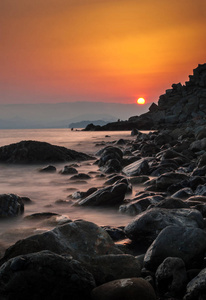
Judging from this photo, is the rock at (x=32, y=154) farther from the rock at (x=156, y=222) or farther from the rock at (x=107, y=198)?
the rock at (x=156, y=222)

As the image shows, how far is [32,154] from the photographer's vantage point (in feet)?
49.8

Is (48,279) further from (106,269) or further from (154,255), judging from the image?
(154,255)

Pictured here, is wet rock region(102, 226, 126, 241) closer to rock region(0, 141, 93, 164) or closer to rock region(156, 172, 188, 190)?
rock region(156, 172, 188, 190)

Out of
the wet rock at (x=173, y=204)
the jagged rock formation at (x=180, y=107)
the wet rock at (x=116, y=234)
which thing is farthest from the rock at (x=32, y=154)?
the jagged rock formation at (x=180, y=107)

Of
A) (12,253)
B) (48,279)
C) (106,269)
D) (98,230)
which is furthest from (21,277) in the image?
(98,230)

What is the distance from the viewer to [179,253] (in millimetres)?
3510

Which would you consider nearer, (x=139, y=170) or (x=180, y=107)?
(x=139, y=170)

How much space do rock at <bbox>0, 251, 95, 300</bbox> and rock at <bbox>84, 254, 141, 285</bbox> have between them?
363 millimetres

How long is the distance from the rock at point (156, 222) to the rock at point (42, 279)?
1658 millimetres

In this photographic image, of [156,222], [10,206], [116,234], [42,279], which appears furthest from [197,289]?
[10,206]

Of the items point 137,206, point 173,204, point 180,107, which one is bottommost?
point 137,206

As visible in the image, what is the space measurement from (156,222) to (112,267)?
4.01 ft

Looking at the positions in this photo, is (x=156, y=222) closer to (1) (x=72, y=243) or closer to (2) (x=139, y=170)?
(1) (x=72, y=243)

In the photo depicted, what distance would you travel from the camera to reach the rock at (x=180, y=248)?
3514 mm
